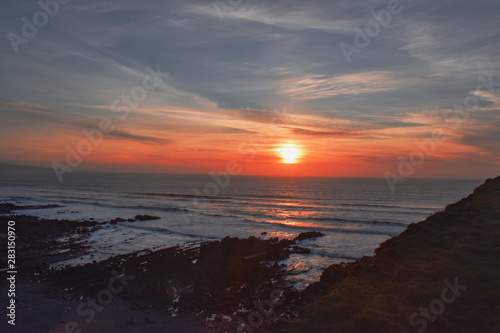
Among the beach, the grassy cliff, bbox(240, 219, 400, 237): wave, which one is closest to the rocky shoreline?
the beach

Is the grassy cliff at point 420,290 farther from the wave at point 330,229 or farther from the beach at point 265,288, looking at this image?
the wave at point 330,229

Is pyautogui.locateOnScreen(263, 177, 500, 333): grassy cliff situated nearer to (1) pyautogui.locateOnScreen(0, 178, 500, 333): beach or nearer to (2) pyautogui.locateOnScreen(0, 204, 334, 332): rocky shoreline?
(1) pyautogui.locateOnScreen(0, 178, 500, 333): beach

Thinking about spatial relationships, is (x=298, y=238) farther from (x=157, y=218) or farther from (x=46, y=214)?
(x=46, y=214)

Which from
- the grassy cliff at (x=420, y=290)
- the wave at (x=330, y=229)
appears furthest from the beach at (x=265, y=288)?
the wave at (x=330, y=229)

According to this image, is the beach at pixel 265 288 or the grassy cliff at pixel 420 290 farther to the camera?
the beach at pixel 265 288

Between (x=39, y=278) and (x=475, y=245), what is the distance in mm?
25862

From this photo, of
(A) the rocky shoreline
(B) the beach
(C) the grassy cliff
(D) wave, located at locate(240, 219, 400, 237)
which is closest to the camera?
(C) the grassy cliff

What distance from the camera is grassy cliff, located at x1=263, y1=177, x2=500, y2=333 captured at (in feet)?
36.4

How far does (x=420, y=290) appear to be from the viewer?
1312cm

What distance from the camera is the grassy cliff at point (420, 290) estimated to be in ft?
36.4

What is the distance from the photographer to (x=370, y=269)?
639 inches


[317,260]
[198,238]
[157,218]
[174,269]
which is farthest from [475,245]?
[157,218]

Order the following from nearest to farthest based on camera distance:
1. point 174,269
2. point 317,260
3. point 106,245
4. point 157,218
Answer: point 174,269 < point 317,260 < point 106,245 < point 157,218

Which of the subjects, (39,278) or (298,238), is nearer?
(39,278)
